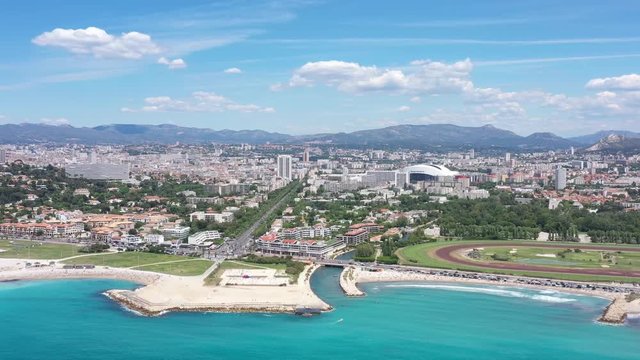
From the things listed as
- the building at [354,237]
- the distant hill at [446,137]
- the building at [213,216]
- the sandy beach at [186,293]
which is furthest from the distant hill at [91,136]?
the sandy beach at [186,293]

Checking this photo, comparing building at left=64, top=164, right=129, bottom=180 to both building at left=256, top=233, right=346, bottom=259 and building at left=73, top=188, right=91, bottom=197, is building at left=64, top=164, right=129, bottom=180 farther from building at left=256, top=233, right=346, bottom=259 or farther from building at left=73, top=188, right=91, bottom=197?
building at left=256, top=233, right=346, bottom=259

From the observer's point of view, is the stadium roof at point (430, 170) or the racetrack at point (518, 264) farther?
the stadium roof at point (430, 170)

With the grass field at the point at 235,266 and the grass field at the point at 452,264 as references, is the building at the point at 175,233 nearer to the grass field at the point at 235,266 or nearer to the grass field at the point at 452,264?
the grass field at the point at 235,266

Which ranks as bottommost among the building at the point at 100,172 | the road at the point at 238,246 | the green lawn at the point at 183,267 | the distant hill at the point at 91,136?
the green lawn at the point at 183,267

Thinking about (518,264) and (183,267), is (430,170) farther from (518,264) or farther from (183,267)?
(183,267)

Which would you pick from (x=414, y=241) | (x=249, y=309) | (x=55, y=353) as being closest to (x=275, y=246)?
(x=414, y=241)
